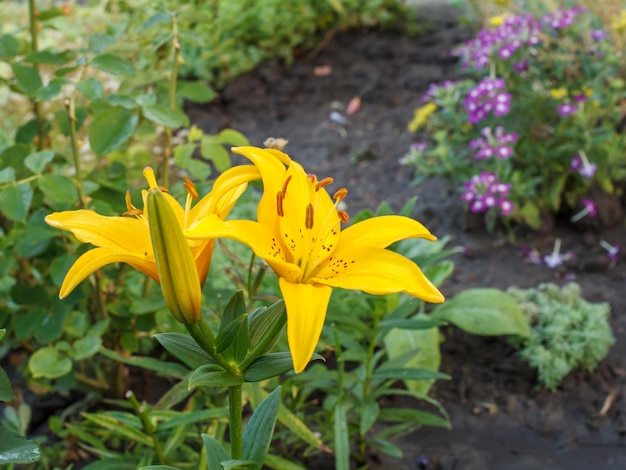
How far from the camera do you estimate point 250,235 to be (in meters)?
0.99

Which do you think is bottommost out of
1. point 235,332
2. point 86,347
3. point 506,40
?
point 86,347

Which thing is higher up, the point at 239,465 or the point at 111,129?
the point at 111,129

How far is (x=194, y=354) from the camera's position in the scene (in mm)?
1084

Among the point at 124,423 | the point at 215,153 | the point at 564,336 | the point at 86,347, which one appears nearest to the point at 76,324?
the point at 86,347

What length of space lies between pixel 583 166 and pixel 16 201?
2089 mm

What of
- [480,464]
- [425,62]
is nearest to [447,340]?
[480,464]

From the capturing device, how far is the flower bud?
87 cm

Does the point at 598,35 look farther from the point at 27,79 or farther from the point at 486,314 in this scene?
the point at 27,79

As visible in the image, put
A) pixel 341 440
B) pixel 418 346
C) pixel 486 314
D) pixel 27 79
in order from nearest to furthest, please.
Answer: pixel 341 440, pixel 27 79, pixel 418 346, pixel 486 314

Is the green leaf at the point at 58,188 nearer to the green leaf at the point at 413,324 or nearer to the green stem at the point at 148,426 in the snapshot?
the green stem at the point at 148,426

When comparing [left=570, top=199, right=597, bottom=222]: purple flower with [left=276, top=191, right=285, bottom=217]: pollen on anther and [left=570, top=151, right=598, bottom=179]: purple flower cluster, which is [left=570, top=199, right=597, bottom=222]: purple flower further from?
[left=276, top=191, right=285, bottom=217]: pollen on anther

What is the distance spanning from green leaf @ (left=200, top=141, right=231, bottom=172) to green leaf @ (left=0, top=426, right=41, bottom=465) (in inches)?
35.2

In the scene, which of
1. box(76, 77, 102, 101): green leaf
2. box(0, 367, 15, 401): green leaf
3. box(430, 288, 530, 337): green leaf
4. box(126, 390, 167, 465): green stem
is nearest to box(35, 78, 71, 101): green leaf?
box(76, 77, 102, 101): green leaf

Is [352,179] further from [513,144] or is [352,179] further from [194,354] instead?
[194,354]
